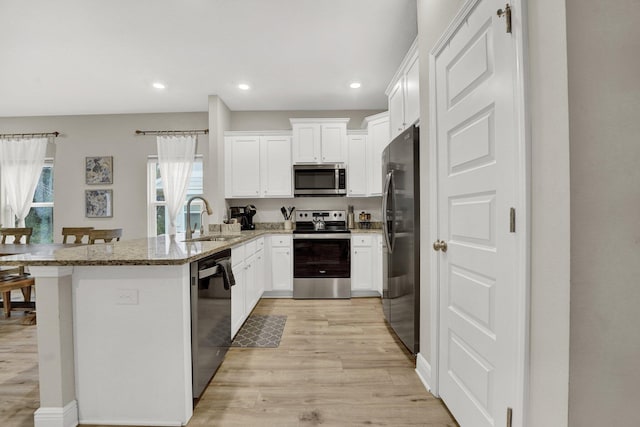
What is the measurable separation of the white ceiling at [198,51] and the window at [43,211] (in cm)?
112

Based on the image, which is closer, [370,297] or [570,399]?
[570,399]

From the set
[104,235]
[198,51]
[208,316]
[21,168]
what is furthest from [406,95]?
[21,168]

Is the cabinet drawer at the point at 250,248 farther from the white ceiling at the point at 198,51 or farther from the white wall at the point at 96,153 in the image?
the white wall at the point at 96,153

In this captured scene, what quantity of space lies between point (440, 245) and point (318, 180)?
2.66 meters

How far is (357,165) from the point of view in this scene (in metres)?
4.13

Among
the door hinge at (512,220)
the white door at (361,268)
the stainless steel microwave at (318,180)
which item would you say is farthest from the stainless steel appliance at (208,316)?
the stainless steel microwave at (318,180)

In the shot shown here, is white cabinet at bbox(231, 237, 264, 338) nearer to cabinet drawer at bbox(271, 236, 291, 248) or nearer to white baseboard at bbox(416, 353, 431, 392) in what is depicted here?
cabinet drawer at bbox(271, 236, 291, 248)

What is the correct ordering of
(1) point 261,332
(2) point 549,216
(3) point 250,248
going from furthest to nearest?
(3) point 250,248, (1) point 261,332, (2) point 549,216

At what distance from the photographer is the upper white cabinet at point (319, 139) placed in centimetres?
407

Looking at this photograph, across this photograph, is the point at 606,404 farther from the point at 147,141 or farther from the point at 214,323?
the point at 147,141

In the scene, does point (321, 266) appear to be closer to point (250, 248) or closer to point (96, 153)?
point (250, 248)

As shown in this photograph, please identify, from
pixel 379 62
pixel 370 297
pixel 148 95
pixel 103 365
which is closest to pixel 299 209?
pixel 370 297

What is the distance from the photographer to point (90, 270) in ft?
4.88

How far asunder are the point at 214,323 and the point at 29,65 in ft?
11.7
